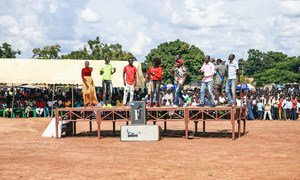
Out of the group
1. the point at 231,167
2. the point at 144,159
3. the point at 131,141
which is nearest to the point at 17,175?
the point at 144,159

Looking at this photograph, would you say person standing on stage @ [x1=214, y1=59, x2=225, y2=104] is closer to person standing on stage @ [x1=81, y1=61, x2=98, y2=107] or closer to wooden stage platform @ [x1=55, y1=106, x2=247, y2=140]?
wooden stage platform @ [x1=55, y1=106, x2=247, y2=140]

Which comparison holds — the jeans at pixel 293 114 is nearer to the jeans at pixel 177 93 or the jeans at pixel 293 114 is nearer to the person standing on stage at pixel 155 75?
the jeans at pixel 177 93

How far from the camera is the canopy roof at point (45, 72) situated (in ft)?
108

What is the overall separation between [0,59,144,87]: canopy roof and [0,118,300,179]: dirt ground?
41.9 ft

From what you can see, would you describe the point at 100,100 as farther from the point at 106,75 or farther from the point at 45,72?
the point at 106,75

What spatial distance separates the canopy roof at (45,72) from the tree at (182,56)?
44348 millimetres

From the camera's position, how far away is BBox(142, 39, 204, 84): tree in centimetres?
8300

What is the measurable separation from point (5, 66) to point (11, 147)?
1784 cm

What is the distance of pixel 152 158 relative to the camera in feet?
46.1

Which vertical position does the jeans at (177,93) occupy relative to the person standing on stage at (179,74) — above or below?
below

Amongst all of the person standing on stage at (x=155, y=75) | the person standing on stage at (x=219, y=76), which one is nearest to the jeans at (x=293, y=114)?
the person standing on stage at (x=219, y=76)

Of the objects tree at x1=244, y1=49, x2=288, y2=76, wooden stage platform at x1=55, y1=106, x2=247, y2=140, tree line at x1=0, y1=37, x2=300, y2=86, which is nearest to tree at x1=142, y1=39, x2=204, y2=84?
tree line at x1=0, y1=37, x2=300, y2=86

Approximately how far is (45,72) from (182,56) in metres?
52.9

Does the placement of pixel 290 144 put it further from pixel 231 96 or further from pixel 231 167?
pixel 231 167
